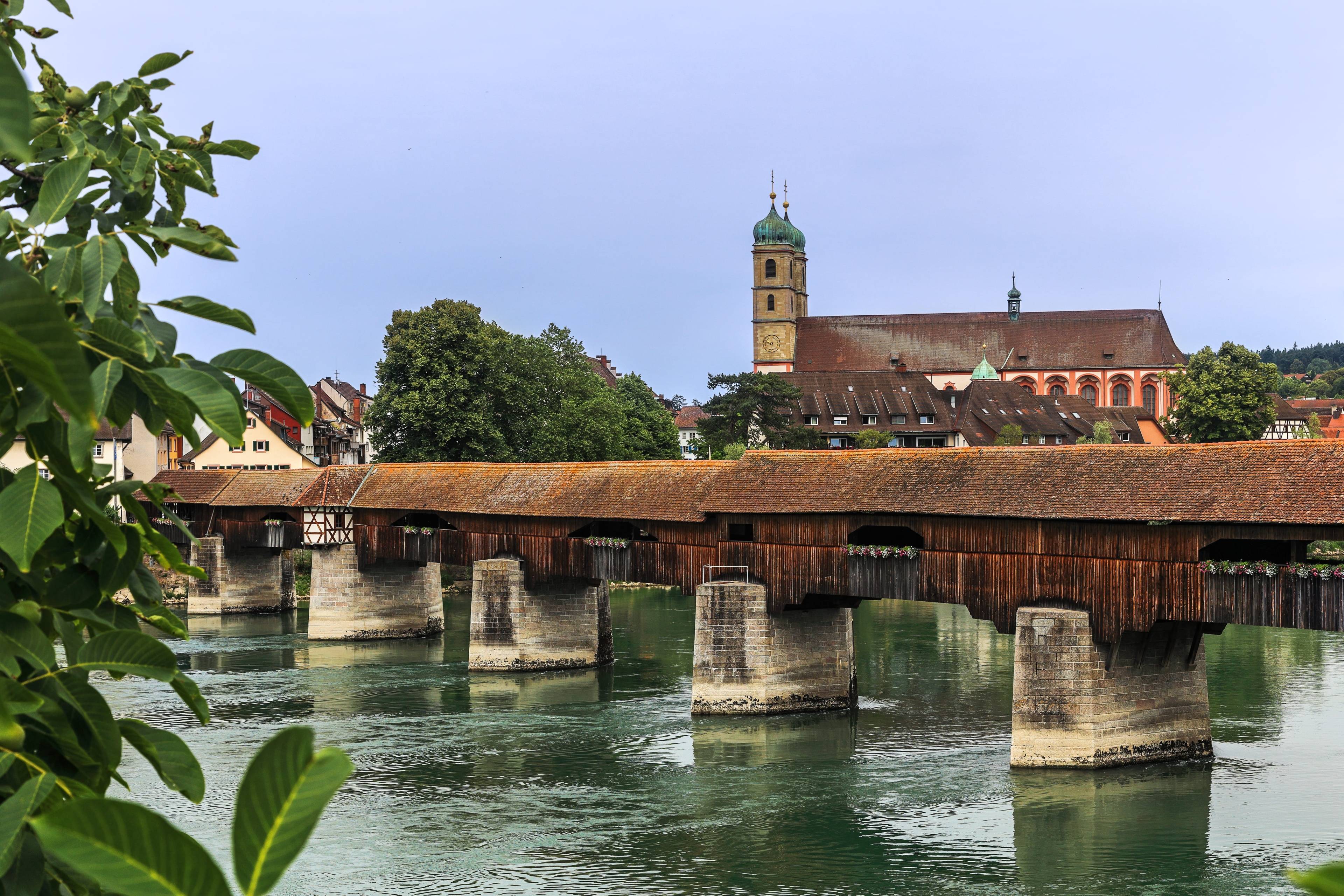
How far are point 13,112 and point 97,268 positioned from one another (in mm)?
1251

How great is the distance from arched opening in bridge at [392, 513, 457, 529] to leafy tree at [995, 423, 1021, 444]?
4009 cm

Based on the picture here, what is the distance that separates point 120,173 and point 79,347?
2.07 m

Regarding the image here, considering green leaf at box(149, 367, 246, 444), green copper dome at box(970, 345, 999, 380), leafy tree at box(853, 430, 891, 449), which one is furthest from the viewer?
green copper dome at box(970, 345, 999, 380)

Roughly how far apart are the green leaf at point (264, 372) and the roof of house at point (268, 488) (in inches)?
1339

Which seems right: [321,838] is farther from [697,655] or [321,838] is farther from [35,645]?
[35,645]

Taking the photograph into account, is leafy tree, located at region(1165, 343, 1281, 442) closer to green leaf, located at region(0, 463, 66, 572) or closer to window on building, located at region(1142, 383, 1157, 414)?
window on building, located at region(1142, 383, 1157, 414)

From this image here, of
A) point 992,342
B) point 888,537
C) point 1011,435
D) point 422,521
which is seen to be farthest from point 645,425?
point 992,342

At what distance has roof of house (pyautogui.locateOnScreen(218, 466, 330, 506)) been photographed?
37.1 meters

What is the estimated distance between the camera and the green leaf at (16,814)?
73.1 inches

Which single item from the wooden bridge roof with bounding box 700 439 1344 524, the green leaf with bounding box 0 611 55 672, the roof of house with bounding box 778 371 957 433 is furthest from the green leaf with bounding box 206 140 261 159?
the roof of house with bounding box 778 371 957 433

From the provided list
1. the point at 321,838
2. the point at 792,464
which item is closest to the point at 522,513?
the point at 792,464

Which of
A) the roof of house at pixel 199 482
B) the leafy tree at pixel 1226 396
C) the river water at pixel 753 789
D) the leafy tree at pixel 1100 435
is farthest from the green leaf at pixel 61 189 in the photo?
the leafy tree at pixel 1100 435

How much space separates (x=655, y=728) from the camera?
2239 centimetres

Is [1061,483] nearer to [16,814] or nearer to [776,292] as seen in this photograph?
[16,814]
